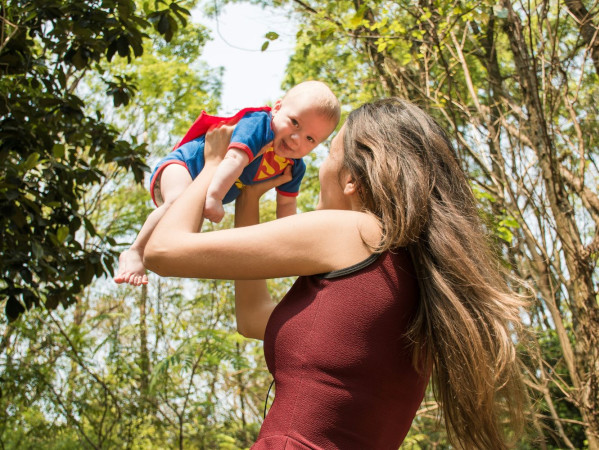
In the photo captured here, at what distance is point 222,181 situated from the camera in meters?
1.73

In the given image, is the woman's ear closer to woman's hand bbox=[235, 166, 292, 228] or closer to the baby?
the baby

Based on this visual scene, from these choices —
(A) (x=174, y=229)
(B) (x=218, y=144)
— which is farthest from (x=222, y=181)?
(A) (x=174, y=229)

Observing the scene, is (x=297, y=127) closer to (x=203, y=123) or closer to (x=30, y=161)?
(x=203, y=123)

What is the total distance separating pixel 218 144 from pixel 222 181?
0.24 meters

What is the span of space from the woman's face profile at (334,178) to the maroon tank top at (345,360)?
269mm

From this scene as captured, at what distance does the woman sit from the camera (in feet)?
4.11

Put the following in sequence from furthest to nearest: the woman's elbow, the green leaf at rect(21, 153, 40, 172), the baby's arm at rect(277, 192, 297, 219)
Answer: the green leaf at rect(21, 153, 40, 172), the baby's arm at rect(277, 192, 297, 219), the woman's elbow

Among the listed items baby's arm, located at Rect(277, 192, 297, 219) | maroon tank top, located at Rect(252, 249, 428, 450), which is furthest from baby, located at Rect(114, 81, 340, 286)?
maroon tank top, located at Rect(252, 249, 428, 450)

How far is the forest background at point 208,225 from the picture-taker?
3400mm

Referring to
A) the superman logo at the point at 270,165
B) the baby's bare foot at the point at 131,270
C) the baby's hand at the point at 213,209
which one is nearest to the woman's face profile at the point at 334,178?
the baby's hand at the point at 213,209

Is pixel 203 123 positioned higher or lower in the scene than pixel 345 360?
higher

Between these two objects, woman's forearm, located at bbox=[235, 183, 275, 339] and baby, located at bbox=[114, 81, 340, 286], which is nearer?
woman's forearm, located at bbox=[235, 183, 275, 339]

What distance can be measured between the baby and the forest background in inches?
24.9

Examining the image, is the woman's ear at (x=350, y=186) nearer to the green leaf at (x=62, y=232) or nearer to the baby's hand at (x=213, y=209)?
the baby's hand at (x=213, y=209)
